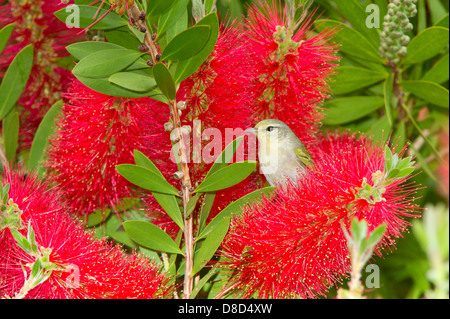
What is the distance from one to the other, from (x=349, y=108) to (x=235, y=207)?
1.58ft

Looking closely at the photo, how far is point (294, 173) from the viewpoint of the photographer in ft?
3.64

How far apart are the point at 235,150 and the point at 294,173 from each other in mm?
426

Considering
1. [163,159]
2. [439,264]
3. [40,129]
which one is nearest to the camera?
[439,264]

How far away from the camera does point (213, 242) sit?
735 millimetres

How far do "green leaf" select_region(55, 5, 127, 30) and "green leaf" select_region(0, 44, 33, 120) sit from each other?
29 cm

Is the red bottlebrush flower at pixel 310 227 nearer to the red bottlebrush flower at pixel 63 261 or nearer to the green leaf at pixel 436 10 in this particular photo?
the red bottlebrush flower at pixel 63 261

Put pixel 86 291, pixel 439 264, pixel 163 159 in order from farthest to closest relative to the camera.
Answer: pixel 163 159 → pixel 86 291 → pixel 439 264

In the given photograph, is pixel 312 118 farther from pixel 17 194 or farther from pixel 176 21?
pixel 17 194

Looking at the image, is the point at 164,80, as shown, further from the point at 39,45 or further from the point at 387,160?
the point at 39,45

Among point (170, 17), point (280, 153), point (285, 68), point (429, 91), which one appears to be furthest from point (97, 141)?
point (429, 91)

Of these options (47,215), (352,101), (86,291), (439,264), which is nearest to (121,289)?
(86,291)

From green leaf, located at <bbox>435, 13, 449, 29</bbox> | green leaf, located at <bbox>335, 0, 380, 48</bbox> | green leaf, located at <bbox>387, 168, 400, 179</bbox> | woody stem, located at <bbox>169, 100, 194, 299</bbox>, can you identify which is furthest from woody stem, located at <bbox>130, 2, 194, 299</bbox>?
green leaf, located at <bbox>435, 13, 449, 29</bbox>

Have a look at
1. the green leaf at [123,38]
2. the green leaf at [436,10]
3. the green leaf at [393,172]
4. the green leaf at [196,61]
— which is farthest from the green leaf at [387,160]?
the green leaf at [436,10]

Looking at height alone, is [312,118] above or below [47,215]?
above
